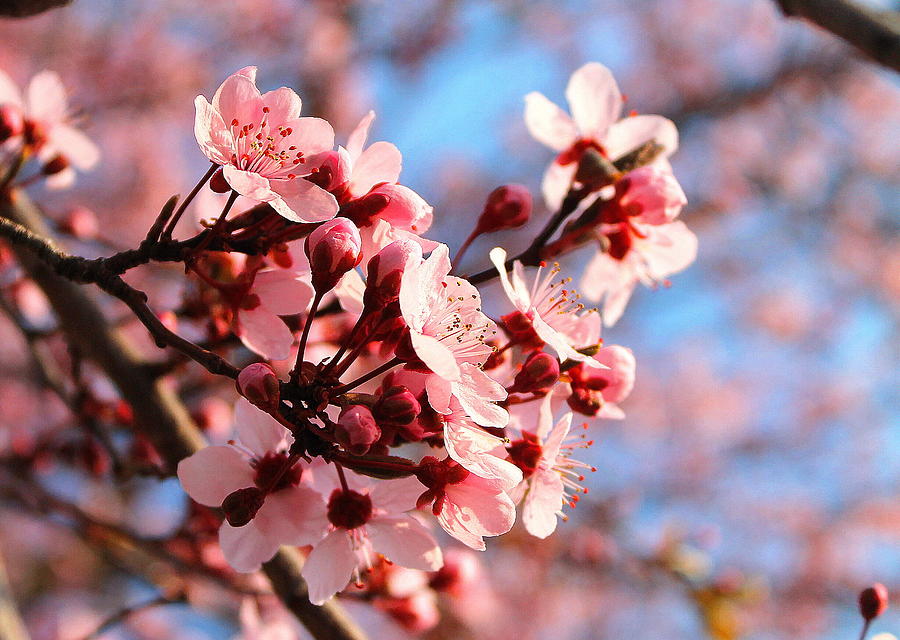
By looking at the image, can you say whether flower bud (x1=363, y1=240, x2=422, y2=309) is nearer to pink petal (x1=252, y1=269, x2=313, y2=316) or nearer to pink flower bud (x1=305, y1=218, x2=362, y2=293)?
pink flower bud (x1=305, y1=218, x2=362, y2=293)

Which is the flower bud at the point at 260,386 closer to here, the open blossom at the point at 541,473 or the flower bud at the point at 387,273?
the flower bud at the point at 387,273

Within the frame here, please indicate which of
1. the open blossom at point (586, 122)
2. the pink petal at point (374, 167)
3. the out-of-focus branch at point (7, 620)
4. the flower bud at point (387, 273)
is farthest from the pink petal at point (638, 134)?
the out-of-focus branch at point (7, 620)

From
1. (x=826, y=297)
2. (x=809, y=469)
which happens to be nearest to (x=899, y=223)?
(x=826, y=297)

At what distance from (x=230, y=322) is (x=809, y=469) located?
987 cm

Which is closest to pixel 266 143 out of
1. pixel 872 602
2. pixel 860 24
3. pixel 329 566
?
pixel 329 566

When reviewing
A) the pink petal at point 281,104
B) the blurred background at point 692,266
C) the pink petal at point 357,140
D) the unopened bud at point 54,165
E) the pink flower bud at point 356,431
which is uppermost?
the pink petal at point 281,104

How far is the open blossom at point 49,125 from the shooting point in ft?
5.23

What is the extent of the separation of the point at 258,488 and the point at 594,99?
0.95 meters

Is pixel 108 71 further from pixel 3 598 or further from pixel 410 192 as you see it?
pixel 410 192

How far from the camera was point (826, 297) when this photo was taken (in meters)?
10.6

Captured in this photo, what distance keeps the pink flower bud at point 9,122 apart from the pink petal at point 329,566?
3.47 ft

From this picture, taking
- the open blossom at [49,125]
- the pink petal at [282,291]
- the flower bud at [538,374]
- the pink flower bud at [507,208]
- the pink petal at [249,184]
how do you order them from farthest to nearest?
the open blossom at [49,125] < the pink flower bud at [507,208] < the pink petal at [282,291] < the flower bud at [538,374] < the pink petal at [249,184]

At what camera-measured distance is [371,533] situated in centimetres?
117

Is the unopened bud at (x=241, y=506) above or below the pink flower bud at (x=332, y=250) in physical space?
below
